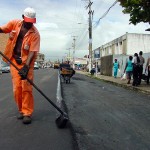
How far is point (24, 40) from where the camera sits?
697 cm

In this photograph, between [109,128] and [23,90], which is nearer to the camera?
[109,128]

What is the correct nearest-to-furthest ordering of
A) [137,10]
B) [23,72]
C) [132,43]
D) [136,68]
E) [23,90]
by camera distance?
[23,72] < [23,90] < [137,10] < [136,68] < [132,43]

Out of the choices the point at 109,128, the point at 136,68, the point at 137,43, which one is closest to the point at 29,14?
the point at 109,128

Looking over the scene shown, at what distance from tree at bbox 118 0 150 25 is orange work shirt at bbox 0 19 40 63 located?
39.9 feet

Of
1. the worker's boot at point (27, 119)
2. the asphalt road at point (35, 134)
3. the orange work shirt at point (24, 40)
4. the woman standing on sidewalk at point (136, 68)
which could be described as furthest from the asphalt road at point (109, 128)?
the woman standing on sidewalk at point (136, 68)

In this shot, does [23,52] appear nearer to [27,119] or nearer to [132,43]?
[27,119]

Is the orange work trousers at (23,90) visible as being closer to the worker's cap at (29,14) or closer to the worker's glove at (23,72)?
the worker's glove at (23,72)

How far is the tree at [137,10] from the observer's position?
61.0ft

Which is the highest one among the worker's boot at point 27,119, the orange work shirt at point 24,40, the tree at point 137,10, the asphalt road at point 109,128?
the tree at point 137,10

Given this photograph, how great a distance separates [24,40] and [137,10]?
13.3 metres

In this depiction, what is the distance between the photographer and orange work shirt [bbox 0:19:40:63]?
6961 millimetres

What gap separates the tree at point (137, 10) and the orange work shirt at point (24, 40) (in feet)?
39.9

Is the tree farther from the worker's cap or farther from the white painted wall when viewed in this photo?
the white painted wall

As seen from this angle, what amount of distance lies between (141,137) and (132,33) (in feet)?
158
